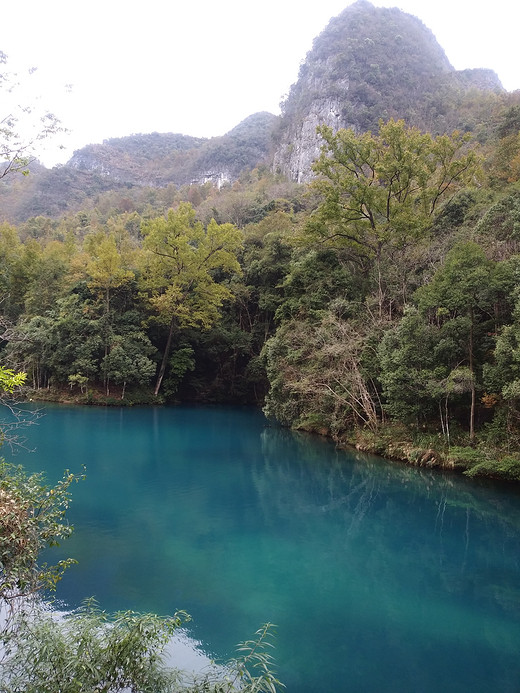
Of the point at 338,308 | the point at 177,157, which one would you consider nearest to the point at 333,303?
the point at 338,308

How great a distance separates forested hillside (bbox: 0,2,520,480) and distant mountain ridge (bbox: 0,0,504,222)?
12085mm

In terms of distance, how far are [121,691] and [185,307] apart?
21.4 m

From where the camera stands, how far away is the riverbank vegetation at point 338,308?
11992mm

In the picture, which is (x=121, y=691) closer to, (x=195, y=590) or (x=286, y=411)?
(x=195, y=590)

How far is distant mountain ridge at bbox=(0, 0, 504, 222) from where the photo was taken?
52.8 meters

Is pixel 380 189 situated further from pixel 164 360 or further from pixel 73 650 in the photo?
pixel 73 650

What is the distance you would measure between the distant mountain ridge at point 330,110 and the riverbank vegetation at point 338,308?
22.0 m

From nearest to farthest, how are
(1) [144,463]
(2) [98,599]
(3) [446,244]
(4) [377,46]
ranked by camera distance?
(2) [98,599]
(1) [144,463]
(3) [446,244]
(4) [377,46]

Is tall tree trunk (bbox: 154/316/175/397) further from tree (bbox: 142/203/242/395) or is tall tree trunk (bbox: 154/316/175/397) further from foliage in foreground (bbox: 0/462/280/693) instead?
foliage in foreground (bbox: 0/462/280/693)

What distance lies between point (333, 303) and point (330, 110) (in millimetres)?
47690

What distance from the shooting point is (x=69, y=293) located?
25.2m

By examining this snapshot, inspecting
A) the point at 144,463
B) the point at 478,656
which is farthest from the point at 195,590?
the point at 144,463

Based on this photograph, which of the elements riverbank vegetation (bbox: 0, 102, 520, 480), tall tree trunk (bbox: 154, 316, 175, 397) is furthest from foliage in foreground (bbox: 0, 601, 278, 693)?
tall tree trunk (bbox: 154, 316, 175, 397)

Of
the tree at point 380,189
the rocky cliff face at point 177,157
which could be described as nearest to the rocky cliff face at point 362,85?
the rocky cliff face at point 177,157
